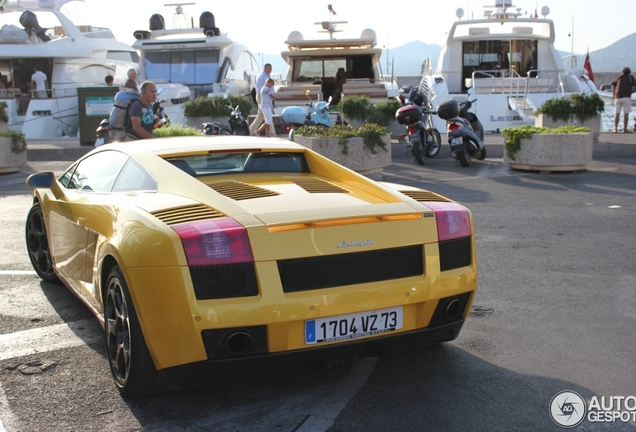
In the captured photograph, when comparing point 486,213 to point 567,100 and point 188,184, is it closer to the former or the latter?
point 188,184

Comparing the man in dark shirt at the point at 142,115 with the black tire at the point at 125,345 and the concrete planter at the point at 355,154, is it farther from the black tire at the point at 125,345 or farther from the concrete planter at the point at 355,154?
the black tire at the point at 125,345

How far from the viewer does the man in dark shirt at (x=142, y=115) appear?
9742 mm

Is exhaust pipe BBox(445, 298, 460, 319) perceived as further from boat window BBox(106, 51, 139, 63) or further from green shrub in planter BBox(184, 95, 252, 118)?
boat window BBox(106, 51, 139, 63)

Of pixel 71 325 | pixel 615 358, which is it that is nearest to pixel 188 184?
pixel 71 325

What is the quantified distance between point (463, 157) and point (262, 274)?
11235 millimetres

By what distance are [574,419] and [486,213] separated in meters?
5.99

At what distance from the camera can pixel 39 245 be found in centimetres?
653

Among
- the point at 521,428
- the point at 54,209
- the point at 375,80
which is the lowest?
the point at 521,428

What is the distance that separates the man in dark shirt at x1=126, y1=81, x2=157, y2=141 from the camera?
974cm

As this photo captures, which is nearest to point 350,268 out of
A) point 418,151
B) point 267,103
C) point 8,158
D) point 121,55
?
point 418,151

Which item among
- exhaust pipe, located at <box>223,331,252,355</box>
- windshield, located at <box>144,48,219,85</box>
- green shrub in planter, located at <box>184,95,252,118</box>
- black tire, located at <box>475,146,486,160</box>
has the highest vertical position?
windshield, located at <box>144,48,219,85</box>

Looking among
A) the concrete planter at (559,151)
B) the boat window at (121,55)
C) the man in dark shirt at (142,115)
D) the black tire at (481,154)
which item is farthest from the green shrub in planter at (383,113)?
the boat window at (121,55)

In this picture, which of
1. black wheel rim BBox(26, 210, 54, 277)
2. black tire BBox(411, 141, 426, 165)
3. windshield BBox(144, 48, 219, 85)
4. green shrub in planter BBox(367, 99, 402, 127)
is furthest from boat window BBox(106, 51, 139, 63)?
black wheel rim BBox(26, 210, 54, 277)

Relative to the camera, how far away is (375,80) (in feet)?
85.0
